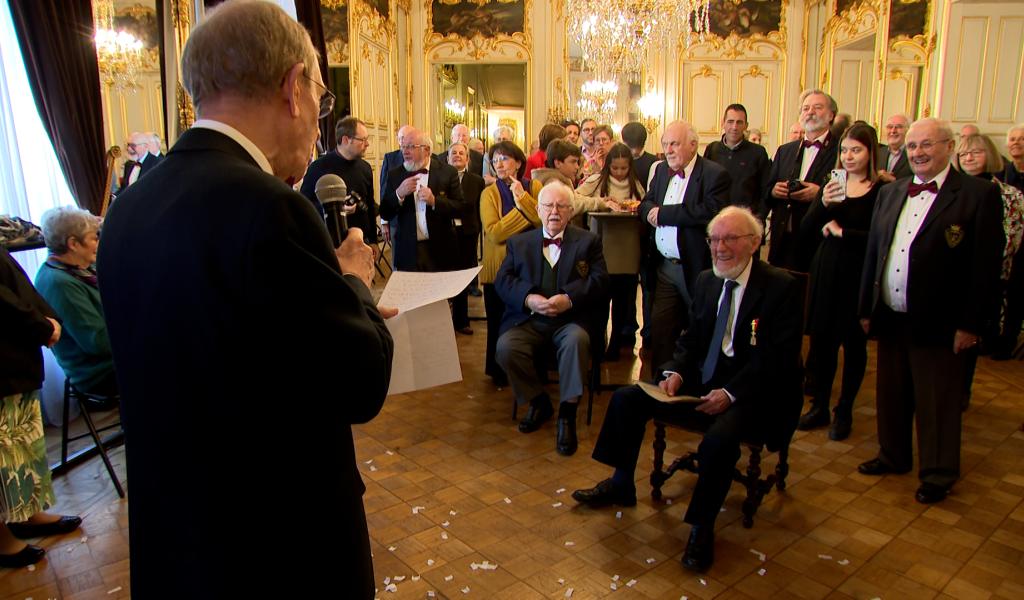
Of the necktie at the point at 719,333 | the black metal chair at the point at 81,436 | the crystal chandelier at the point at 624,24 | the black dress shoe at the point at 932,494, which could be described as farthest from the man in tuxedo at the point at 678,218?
the crystal chandelier at the point at 624,24

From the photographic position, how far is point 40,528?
9.07ft

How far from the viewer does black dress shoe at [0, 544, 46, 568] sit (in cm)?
253

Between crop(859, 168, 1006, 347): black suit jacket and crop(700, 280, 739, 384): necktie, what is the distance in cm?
86

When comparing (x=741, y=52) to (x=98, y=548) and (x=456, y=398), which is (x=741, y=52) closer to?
(x=456, y=398)

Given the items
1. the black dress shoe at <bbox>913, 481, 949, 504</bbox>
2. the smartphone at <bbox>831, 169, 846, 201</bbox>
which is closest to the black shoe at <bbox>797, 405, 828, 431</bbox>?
the black dress shoe at <bbox>913, 481, 949, 504</bbox>

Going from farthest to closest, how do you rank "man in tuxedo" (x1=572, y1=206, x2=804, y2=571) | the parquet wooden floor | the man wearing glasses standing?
the man wearing glasses standing
"man in tuxedo" (x1=572, y1=206, x2=804, y2=571)
the parquet wooden floor

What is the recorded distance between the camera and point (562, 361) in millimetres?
3676

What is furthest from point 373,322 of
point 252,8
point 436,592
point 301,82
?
point 436,592

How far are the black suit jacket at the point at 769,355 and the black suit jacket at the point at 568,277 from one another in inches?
43.5

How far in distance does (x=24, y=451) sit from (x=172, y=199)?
2.30 metres

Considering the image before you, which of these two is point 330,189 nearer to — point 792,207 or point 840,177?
point 840,177

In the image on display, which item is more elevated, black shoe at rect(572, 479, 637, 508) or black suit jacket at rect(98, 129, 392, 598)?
black suit jacket at rect(98, 129, 392, 598)

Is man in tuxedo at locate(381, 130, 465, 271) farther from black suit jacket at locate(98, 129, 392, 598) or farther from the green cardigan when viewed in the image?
black suit jacket at locate(98, 129, 392, 598)

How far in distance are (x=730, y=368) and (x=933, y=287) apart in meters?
1.00
